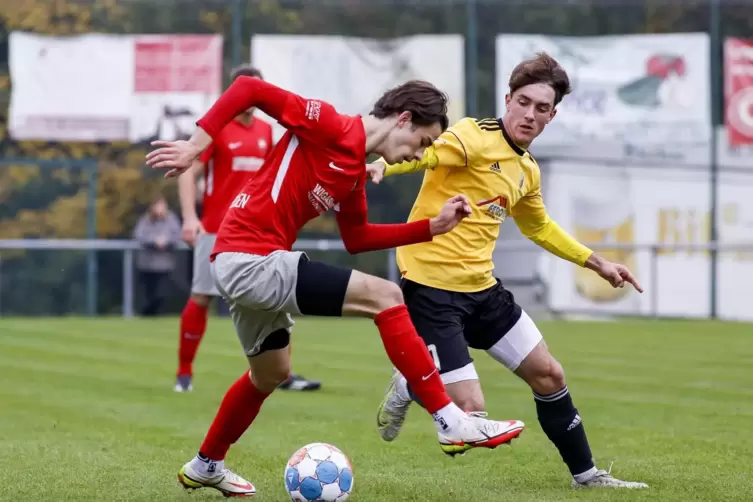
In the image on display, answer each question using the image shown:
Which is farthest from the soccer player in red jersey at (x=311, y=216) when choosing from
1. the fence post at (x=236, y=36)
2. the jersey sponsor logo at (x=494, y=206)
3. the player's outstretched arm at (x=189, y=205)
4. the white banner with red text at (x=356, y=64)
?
the fence post at (x=236, y=36)

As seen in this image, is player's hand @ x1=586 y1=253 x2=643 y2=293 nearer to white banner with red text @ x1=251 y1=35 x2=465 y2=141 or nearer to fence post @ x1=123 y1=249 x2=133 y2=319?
fence post @ x1=123 y1=249 x2=133 y2=319

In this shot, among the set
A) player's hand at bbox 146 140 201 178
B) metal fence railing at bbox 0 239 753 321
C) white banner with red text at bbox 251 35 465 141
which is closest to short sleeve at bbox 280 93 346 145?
player's hand at bbox 146 140 201 178

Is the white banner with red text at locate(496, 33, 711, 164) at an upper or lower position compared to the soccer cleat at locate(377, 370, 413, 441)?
upper

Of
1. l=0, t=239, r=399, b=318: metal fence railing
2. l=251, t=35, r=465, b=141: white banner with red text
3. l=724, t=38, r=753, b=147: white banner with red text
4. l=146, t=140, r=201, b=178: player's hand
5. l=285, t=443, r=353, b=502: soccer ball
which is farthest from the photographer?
l=724, t=38, r=753, b=147: white banner with red text

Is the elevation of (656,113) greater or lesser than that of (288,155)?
greater

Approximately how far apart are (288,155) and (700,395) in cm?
553

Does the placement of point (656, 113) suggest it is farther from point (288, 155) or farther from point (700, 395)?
point (288, 155)

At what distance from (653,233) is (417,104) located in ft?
51.1

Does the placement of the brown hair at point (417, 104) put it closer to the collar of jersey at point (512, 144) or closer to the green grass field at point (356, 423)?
the collar of jersey at point (512, 144)

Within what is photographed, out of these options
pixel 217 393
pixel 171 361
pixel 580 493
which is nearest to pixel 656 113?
pixel 171 361

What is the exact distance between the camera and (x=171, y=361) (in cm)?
1208

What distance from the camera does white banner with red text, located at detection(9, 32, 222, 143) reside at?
65.7 feet

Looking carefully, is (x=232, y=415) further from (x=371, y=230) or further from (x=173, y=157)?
(x=173, y=157)

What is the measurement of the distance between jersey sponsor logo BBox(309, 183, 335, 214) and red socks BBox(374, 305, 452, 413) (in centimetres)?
53
